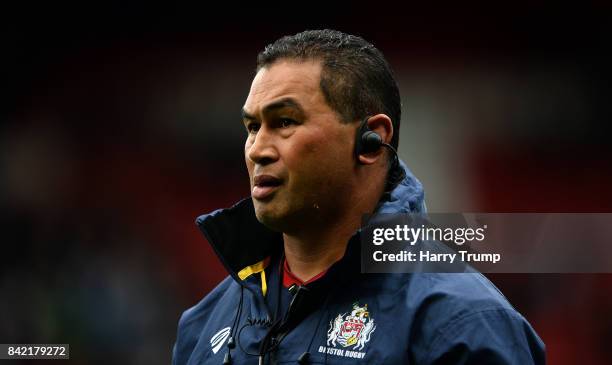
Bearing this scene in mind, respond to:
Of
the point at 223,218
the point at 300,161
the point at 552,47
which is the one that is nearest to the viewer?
the point at 300,161

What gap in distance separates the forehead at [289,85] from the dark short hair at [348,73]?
0.05 feet

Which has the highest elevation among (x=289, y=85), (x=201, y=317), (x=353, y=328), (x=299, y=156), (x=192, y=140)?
(x=289, y=85)

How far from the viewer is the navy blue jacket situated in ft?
4.26

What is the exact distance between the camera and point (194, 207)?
13.9 feet

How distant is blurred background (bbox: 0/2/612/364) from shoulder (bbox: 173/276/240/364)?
2.20 meters

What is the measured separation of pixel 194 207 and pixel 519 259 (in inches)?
78.8

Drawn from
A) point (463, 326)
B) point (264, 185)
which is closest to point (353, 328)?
point (463, 326)

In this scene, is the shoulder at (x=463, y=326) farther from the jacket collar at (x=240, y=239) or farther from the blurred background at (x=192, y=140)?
the blurred background at (x=192, y=140)

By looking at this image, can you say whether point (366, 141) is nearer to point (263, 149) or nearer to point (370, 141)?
point (370, 141)

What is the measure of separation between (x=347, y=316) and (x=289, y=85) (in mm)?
454

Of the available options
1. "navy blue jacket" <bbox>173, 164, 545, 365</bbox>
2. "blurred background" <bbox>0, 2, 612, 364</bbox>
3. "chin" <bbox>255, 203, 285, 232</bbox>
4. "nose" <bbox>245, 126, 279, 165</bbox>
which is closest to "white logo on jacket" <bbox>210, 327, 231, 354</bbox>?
"navy blue jacket" <bbox>173, 164, 545, 365</bbox>

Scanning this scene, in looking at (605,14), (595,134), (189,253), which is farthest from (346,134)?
(605,14)

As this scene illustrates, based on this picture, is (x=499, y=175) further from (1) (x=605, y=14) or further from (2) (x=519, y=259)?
(2) (x=519, y=259)

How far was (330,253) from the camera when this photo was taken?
158 centimetres
